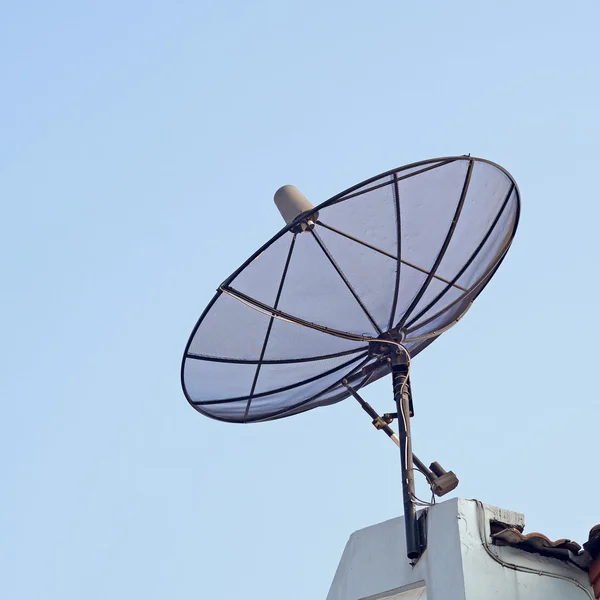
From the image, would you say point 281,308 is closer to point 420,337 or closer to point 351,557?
point 420,337

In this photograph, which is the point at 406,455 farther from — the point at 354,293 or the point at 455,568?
the point at 354,293

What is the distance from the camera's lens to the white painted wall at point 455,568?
27.6 feet

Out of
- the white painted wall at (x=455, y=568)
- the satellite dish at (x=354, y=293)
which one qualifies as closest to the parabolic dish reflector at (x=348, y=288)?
the satellite dish at (x=354, y=293)

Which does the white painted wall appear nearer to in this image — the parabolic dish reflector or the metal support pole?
the metal support pole

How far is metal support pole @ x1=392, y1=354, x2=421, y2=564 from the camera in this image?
877 cm

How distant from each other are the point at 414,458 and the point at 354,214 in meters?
2.11

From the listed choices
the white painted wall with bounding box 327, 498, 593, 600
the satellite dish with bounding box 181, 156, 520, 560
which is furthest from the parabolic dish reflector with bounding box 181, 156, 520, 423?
the white painted wall with bounding box 327, 498, 593, 600

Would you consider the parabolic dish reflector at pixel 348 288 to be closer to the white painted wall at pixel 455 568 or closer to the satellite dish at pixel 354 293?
the satellite dish at pixel 354 293

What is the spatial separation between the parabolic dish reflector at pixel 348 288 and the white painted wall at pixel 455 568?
181cm

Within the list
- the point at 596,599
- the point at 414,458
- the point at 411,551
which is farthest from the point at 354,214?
the point at 596,599

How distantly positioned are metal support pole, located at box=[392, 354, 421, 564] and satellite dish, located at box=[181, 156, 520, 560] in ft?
0.04

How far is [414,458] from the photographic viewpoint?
900 centimetres

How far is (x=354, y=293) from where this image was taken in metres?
9.94

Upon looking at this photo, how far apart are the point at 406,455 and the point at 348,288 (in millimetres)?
1733
